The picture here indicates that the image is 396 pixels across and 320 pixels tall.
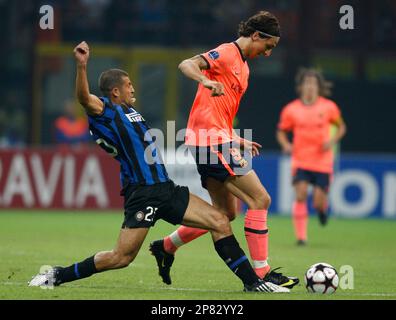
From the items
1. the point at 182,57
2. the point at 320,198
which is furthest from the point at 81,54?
the point at 182,57

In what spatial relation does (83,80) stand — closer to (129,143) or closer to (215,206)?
(129,143)

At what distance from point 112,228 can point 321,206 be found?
320 cm

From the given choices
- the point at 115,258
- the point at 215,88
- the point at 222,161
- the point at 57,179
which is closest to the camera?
the point at 215,88

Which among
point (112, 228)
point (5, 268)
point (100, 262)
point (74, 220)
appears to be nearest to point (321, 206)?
point (112, 228)

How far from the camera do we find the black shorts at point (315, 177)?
15.5 m

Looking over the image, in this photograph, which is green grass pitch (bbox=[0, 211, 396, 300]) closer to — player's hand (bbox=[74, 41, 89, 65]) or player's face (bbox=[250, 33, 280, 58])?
player's hand (bbox=[74, 41, 89, 65])

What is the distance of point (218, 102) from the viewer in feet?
31.5

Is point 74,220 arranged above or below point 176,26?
below

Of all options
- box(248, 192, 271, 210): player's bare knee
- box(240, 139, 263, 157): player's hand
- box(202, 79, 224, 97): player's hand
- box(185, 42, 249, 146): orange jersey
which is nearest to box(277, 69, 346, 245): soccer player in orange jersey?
box(185, 42, 249, 146): orange jersey

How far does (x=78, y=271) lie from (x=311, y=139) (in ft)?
24.8

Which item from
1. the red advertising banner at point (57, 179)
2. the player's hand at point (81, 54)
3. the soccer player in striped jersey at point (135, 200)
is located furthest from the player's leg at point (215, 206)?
the red advertising banner at point (57, 179)

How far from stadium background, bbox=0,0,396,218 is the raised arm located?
12.3m

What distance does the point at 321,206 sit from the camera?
1599cm
